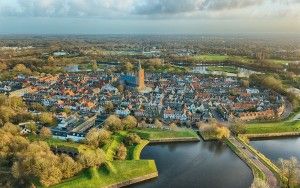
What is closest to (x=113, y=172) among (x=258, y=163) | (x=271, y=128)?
(x=258, y=163)

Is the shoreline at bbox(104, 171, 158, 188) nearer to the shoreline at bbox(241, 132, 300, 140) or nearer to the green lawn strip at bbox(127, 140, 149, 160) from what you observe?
the green lawn strip at bbox(127, 140, 149, 160)

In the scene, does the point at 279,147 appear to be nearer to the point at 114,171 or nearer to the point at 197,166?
the point at 197,166

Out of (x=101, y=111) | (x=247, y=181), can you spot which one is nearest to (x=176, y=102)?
(x=101, y=111)

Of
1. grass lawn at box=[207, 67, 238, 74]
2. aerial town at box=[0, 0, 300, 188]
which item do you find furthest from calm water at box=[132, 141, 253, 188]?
grass lawn at box=[207, 67, 238, 74]

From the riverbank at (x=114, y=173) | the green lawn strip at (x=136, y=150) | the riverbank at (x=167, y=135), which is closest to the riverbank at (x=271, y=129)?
the riverbank at (x=167, y=135)

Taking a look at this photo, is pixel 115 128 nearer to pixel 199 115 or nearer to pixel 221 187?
pixel 199 115

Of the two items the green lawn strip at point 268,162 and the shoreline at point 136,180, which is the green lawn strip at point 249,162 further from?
the shoreline at point 136,180

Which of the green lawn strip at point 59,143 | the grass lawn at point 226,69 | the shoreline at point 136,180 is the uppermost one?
the green lawn strip at point 59,143
